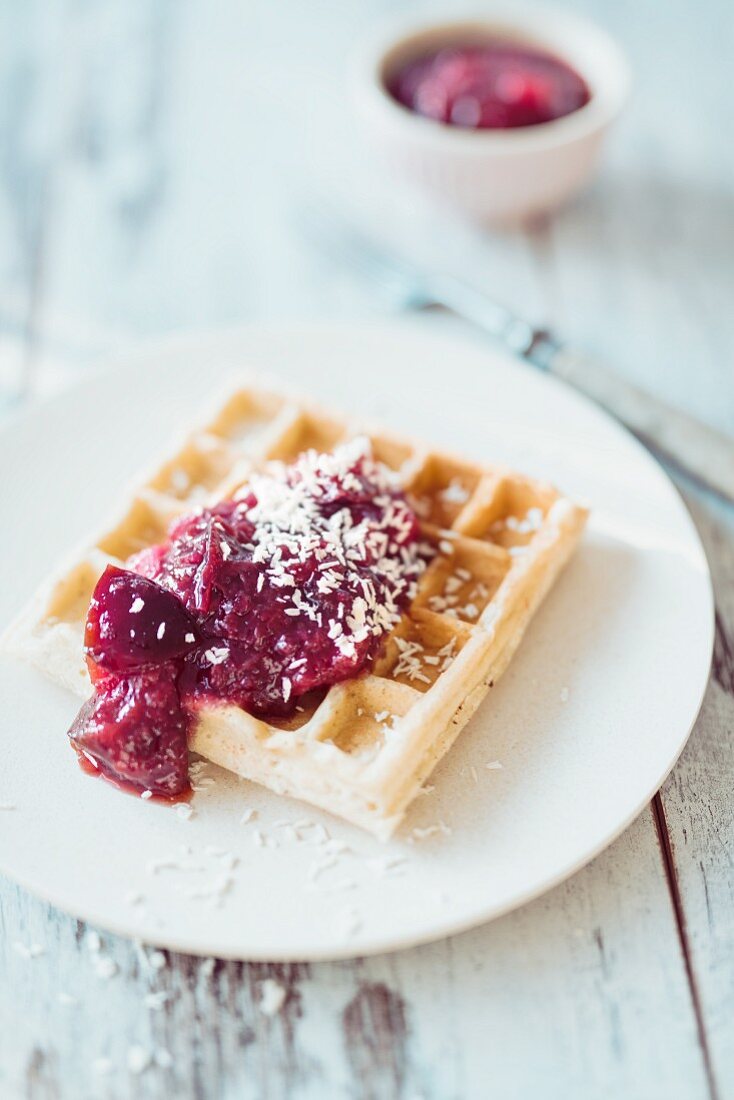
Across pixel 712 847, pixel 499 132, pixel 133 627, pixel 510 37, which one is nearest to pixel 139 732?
pixel 133 627

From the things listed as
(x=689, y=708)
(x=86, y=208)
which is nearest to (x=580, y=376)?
(x=689, y=708)

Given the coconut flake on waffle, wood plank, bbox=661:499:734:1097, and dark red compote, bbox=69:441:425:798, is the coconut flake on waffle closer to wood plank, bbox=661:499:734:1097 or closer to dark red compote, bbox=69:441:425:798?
dark red compote, bbox=69:441:425:798

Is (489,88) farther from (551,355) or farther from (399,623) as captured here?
(399,623)

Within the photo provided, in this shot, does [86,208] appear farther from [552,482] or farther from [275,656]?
[275,656]

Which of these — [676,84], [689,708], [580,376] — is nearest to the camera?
[689,708]

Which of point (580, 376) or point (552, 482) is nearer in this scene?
point (552, 482)

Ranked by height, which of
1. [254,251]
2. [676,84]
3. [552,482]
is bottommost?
[254,251]
